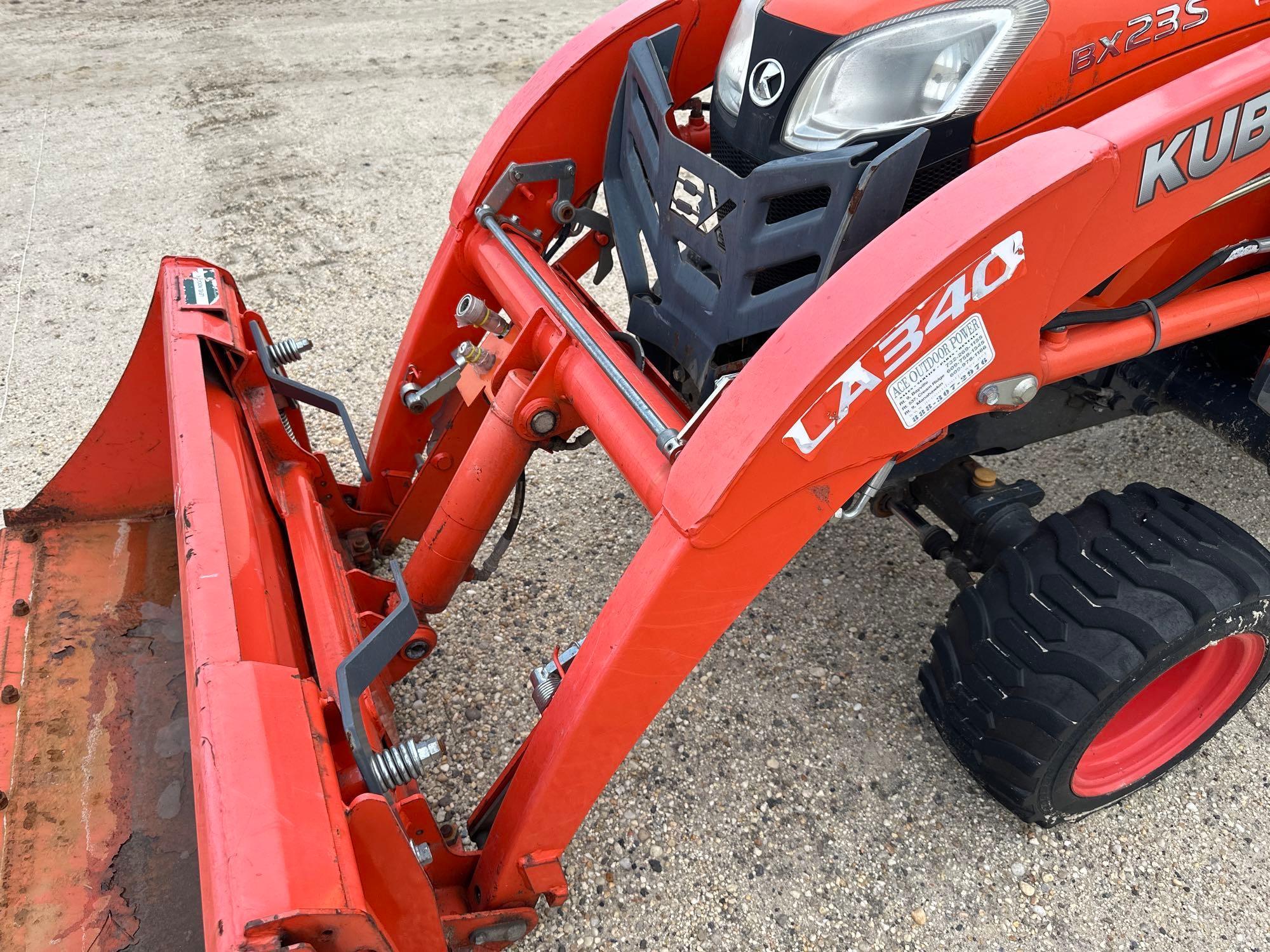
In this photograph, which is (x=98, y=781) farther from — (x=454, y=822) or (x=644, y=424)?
(x=644, y=424)

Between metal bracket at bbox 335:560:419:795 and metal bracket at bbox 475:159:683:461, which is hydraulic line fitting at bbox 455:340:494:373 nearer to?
metal bracket at bbox 475:159:683:461

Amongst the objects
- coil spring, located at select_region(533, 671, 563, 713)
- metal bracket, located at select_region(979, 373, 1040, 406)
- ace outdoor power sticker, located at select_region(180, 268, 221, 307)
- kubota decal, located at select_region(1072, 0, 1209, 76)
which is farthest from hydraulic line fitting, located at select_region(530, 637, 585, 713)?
kubota decal, located at select_region(1072, 0, 1209, 76)

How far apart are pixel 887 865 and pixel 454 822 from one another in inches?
40.1

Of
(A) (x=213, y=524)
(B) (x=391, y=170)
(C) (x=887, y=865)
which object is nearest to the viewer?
(A) (x=213, y=524)

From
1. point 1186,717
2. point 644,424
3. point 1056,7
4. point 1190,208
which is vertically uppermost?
point 1056,7

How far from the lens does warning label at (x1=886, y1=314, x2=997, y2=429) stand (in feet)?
5.08

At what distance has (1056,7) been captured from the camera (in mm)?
1737

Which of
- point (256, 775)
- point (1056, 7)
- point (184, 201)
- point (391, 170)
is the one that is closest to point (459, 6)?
point (391, 170)

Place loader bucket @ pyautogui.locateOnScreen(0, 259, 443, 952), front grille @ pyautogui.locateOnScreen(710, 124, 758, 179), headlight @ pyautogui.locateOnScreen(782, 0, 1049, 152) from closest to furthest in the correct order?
loader bucket @ pyautogui.locateOnScreen(0, 259, 443, 952) < headlight @ pyautogui.locateOnScreen(782, 0, 1049, 152) < front grille @ pyautogui.locateOnScreen(710, 124, 758, 179)

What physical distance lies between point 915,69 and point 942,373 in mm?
634

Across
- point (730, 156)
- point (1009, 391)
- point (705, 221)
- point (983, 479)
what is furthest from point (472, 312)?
point (983, 479)

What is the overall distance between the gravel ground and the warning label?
1221 mm

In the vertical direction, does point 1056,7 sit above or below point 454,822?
above

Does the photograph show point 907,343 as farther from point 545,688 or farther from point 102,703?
point 102,703
